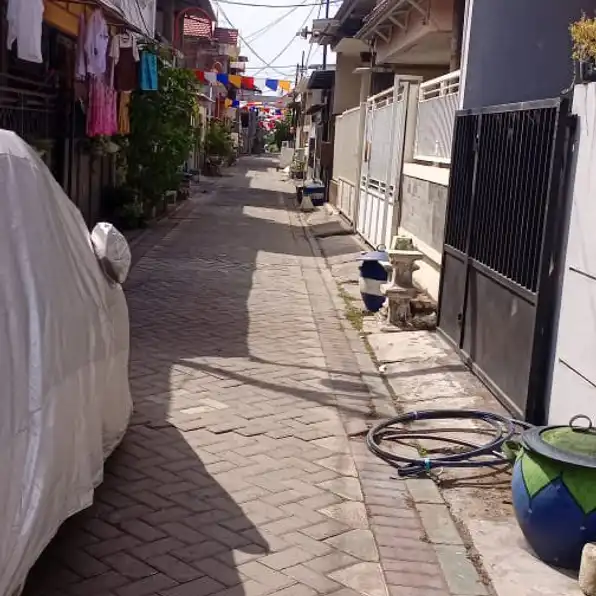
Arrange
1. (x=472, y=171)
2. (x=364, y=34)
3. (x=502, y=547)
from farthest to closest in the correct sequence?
(x=364, y=34) < (x=472, y=171) < (x=502, y=547)

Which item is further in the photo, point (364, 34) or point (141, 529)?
point (364, 34)

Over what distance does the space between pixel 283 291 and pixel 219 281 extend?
38.2 inches

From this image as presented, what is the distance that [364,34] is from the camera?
20094 millimetres

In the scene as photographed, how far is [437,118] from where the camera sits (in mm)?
11352

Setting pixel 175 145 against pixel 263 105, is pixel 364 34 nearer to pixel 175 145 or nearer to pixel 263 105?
pixel 175 145

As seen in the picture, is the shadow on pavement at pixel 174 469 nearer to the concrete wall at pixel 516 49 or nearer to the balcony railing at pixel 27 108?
the balcony railing at pixel 27 108

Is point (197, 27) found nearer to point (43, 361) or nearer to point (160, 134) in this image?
point (160, 134)

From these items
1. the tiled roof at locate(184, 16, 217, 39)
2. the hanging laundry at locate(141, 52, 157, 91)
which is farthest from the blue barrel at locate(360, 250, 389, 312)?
the tiled roof at locate(184, 16, 217, 39)

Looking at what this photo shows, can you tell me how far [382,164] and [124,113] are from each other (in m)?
4.52

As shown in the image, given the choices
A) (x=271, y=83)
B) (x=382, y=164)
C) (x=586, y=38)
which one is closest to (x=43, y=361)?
(x=586, y=38)

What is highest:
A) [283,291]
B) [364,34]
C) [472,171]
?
[364,34]

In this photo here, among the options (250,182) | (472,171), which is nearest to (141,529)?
(472,171)

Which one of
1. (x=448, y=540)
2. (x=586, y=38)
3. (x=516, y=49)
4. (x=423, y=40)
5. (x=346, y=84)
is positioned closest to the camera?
(x=448, y=540)

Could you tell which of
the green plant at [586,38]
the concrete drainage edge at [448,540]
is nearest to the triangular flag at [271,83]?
the concrete drainage edge at [448,540]
